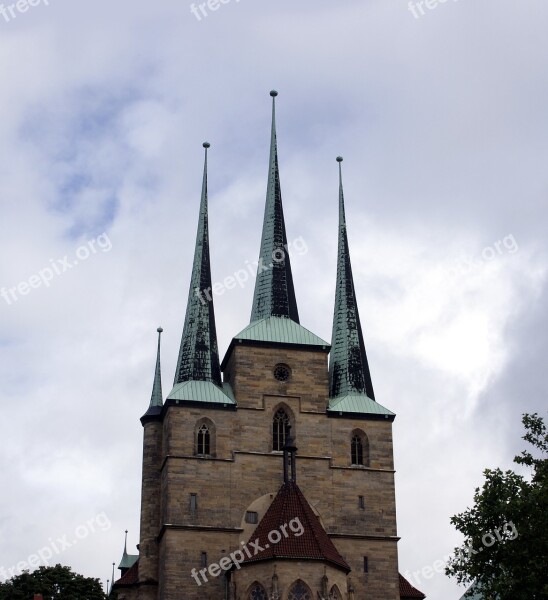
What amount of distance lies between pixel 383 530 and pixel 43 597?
55.2 ft

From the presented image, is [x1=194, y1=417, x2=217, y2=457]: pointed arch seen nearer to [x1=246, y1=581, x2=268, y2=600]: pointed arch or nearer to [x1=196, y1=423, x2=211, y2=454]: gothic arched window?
[x1=196, y1=423, x2=211, y2=454]: gothic arched window

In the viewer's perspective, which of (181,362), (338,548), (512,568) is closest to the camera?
(512,568)

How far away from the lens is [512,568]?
38594mm

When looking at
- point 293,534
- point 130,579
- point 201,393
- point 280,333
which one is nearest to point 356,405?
point 280,333

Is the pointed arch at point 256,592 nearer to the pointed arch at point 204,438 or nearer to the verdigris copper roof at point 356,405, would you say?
the pointed arch at point 204,438

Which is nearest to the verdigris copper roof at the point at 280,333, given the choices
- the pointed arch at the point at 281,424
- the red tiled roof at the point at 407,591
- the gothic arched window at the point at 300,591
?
the pointed arch at the point at 281,424

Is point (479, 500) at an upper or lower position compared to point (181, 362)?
lower

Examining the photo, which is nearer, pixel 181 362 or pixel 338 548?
pixel 338 548

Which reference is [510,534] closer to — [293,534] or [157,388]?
[293,534]

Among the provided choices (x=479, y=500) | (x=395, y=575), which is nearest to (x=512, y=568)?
(x=479, y=500)

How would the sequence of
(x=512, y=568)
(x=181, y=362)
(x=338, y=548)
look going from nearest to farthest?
1. (x=512, y=568)
2. (x=338, y=548)
3. (x=181, y=362)

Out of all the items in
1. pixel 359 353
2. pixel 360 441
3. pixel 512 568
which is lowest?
pixel 512 568

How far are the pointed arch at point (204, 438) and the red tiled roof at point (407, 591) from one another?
35.7 feet

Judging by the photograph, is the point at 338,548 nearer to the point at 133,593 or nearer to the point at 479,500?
the point at 133,593
